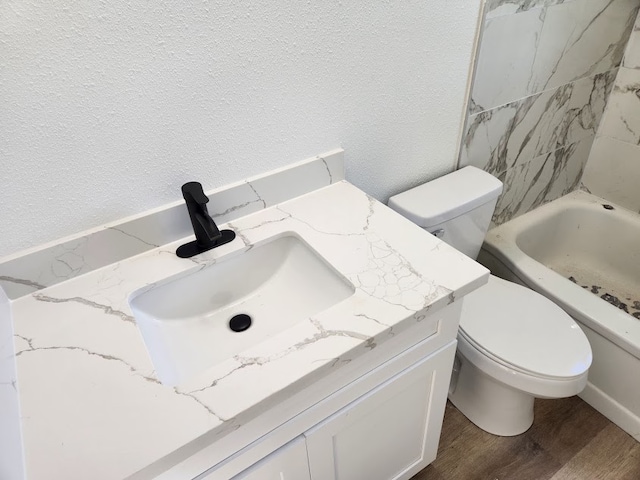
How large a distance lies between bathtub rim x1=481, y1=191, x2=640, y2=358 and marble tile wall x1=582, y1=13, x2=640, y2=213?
57 millimetres

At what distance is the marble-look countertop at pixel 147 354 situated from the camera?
0.63 meters

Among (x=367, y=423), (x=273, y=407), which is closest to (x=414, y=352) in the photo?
(x=367, y=423)

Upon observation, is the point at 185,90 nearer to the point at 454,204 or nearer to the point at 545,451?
the point at 454,204

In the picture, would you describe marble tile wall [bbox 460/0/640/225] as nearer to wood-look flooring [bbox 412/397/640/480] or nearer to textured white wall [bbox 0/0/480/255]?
textured white wall [bbox 0/0/480/255]

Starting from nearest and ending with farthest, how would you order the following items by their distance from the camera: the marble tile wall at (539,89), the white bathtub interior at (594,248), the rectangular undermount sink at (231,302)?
the rectangular undermount sink at (231,302), the marble tile wall at (539,89), the white bathtub interior at (594,248)

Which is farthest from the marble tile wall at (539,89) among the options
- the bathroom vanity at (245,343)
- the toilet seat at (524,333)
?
the bathroom vanity at (245,343)

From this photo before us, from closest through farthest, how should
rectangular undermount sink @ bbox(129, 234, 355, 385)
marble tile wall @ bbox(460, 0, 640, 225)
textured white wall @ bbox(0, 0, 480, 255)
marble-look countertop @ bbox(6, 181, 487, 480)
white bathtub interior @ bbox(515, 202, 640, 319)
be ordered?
1. marble-look countertop @ bbox(6, 181, 487, 480)
2. textured white wall @ bbox(0, 0, 480, 255)
3. rectangular undermount sink @ bbox(129, 234, 355, 385)
4. marble tile wall @ bbox(460, 0, 640, 225)
5. white bathtub interior @ bbox(515, 202, 640, 319)

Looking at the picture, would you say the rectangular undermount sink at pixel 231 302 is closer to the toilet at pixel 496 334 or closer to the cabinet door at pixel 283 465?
the cabinet door at pixel 283 465

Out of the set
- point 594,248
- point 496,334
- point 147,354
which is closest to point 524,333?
point 496,334

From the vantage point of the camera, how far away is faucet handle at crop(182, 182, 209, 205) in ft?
2.93

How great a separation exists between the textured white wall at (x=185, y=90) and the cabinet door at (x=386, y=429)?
57 cm

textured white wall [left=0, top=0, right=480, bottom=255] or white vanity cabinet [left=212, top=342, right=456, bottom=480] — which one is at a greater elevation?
textured white wall [left=0, top=0, right=480, bottom=255]

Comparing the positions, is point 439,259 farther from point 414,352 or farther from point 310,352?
point 310,352

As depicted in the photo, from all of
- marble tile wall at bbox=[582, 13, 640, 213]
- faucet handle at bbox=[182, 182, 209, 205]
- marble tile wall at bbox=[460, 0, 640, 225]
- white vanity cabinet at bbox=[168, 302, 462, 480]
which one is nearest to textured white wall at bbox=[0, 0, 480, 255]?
faucet handle at bbox=[182, 182, 209, 205]
